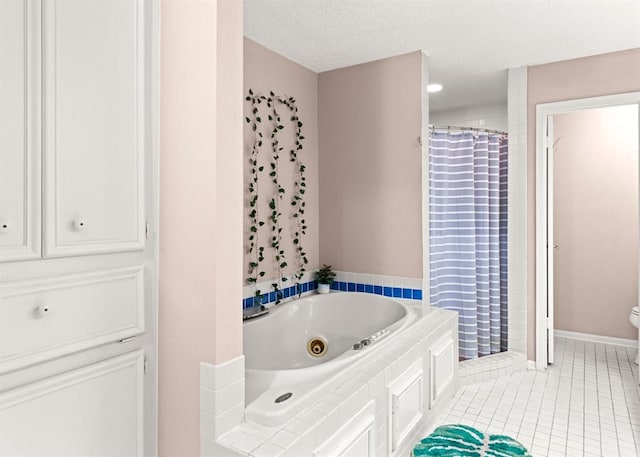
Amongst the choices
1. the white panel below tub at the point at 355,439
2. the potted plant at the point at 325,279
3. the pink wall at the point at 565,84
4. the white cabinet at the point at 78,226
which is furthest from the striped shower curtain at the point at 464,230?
the white cabinet at the point at 78,226

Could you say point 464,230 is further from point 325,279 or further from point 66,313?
point 66,313

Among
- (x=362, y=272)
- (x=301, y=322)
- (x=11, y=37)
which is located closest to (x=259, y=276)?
(x=301, y=322)

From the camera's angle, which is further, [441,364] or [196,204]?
[441,364]

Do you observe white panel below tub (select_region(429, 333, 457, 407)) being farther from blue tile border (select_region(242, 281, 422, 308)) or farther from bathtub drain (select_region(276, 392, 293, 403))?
bathtub drain (select_region(276, 392, 293, 403))

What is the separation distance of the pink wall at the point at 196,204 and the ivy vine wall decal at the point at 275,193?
1.31 m

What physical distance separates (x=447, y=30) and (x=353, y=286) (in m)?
1.96

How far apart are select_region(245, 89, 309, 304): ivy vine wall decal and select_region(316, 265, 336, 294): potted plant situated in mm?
145

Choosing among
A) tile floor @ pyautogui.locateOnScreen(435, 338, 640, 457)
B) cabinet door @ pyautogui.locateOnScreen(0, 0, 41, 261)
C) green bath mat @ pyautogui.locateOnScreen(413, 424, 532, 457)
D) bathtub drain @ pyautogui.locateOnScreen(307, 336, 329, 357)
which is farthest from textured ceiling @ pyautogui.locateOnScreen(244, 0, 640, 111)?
tile floor @ pyautogui.locateOnScreen(435, 338, 640, 457)

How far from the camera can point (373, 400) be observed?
6.08 ft

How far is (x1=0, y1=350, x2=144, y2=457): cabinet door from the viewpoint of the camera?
1146 millimetres

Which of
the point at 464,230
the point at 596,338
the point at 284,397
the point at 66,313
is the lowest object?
the point at 596,338

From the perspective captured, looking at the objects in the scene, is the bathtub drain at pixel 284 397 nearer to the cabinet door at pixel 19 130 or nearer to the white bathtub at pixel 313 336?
the white bathtub at pixel 313 336

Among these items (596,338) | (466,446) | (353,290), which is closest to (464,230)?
(353,290)

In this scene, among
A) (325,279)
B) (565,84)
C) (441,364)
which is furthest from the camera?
(325,279)
